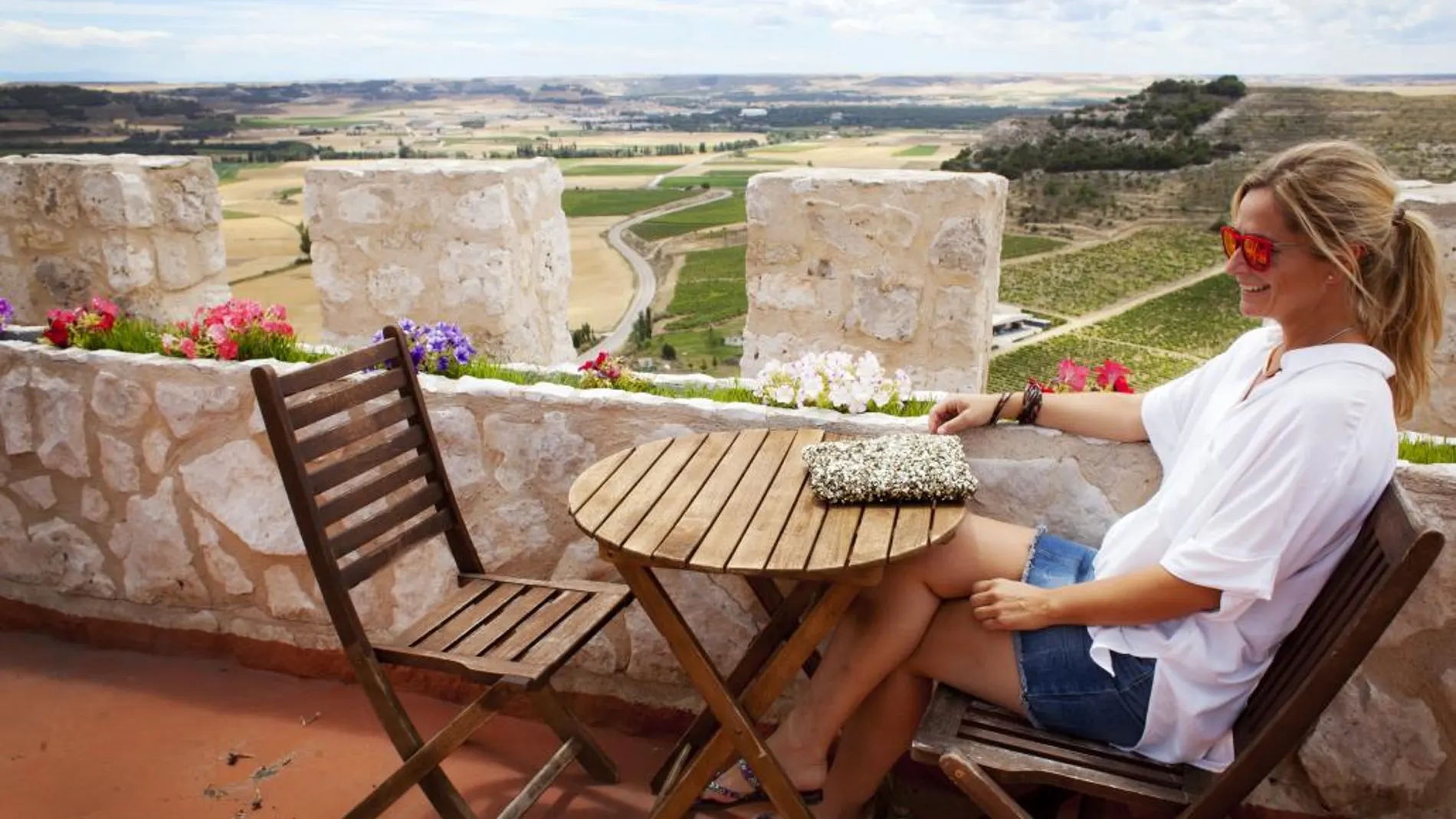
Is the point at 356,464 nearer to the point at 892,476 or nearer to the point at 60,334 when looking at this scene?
the point at 892,476

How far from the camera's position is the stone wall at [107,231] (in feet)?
14.4

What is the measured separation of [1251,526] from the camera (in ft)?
5.30

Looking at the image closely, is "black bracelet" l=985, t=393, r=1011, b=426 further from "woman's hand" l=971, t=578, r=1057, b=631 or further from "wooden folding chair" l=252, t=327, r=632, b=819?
"wooden folding chair" l=252, t=327, r=632, b=819

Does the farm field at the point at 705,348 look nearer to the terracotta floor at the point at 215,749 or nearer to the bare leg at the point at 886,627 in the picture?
the bare leg at the point at 886,627

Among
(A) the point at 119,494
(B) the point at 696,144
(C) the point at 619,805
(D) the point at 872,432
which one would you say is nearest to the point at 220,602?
(A) the point at 119,494

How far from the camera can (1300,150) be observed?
69.7 inches

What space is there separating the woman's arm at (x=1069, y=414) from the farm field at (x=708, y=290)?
4967 millimetres

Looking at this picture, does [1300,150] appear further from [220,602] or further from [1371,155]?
[220,602]

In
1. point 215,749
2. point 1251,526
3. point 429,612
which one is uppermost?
point 1251,526

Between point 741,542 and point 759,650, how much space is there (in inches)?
23.7

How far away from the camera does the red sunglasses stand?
5.79ft

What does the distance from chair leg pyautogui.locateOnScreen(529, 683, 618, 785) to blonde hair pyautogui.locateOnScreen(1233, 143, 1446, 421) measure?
6.26ft

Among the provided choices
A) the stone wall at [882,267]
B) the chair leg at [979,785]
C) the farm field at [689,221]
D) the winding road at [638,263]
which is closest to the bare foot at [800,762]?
the chair leg at [979,785]

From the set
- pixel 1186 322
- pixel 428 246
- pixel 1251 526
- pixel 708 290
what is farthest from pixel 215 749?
pixel 708 290
